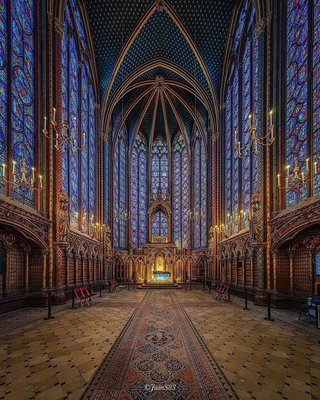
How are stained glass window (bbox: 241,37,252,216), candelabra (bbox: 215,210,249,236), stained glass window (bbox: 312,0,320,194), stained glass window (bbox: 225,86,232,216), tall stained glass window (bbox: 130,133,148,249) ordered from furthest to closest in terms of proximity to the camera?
tall stained glass window (bbox: 130,133,148,249) → stained glass window (bbox: 225,86,232,216) → candelabra (bbox: 215,210,249,236) → stained glass window (bbox: 241,37,252,216) → stained glass window (bbox: 312,0,320,194)

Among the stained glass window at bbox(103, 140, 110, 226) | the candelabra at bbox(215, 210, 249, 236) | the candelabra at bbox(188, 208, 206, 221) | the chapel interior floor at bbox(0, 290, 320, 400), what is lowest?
the chapel interior floor at bbox(0, 290, 320, 400)

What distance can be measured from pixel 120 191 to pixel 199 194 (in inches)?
396

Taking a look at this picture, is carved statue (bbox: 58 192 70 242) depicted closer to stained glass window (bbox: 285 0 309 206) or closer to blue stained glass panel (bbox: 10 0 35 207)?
blue stained glass panel (bbox: 10 0 35 207)

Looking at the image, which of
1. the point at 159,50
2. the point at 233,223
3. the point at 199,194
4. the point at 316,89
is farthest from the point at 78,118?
the point at 199,194

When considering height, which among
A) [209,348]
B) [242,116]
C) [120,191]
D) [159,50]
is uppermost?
[159,50]

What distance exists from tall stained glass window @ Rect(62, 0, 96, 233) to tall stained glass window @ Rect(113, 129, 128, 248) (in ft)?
21.8

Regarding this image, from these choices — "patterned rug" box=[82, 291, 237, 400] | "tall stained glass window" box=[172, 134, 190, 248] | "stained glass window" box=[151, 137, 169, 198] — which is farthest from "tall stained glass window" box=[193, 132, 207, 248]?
"patterned rug" box=[82, 291, 237, 400]

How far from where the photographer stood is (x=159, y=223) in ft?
112

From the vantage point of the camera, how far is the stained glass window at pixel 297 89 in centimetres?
1103

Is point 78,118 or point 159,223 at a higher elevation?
point 78,118

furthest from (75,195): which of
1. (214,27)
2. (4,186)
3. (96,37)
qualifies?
(214,27)

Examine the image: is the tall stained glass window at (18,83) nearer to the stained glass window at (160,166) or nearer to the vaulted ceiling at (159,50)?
the vaulted ceiling at (159,50)

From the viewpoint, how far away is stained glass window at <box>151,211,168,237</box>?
1331 inches

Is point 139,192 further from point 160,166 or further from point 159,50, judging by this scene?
point 159,50
